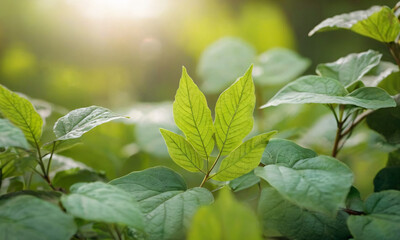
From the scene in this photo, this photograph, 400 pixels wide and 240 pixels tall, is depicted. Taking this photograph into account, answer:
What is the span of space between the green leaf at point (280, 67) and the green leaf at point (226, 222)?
0.65 metres

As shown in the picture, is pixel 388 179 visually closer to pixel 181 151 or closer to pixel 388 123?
pixel 388 123

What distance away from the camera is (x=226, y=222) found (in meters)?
0.22

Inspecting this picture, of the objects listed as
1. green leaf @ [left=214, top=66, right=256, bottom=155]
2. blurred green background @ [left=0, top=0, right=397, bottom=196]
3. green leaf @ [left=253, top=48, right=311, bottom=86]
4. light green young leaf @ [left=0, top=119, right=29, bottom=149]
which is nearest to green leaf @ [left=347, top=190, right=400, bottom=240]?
green leaf @ [left=214, top=66, right=256, bottom=155]

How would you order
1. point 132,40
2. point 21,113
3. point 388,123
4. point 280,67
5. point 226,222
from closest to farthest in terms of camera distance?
point 226,222, point 21,113, point 388,123, point 280,67, point 132,40

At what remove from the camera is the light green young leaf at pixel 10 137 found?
0.25m

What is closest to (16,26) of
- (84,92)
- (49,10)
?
(49,10)

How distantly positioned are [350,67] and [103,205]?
342mm

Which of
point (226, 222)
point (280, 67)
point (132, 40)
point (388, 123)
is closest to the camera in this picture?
point (226, 222)

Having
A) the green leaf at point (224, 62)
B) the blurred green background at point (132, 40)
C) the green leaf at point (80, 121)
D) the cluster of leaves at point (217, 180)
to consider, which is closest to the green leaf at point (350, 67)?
the cluster of leaves at point (217, 180)

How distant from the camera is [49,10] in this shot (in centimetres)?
150

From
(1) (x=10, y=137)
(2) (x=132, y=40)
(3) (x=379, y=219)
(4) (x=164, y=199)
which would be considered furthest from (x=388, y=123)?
(2) (x=132, y=40)

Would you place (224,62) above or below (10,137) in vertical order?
below

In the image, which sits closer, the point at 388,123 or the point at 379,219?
the point at 379,219

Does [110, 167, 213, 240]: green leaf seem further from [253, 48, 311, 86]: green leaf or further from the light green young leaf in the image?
[253, 48, 311, 86]: green leaf
